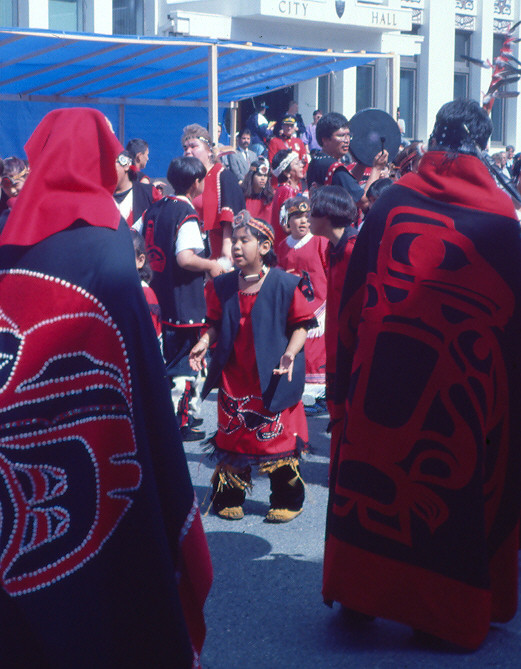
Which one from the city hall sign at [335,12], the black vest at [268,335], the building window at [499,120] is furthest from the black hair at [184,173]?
the building window at [499,120]

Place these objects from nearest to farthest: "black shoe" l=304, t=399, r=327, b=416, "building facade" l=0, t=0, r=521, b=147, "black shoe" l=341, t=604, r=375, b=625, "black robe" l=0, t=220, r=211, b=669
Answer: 1. "black robe" l=0, t=220, r=211, b=669
2. "black shoe" l=341, t=604, r=375, b=625
3. "black shoe" l=304, t=399, r=327, b=416
4. "building facade" l=0, t=0, r=521, b=147

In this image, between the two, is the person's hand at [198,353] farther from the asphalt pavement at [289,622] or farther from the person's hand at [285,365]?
the asphalt pavement at [289,622]

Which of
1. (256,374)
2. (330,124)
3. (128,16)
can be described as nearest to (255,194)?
(330,124)

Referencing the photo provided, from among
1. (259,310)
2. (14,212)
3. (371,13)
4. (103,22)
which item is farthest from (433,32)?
(14,212)

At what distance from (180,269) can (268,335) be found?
175 centimetres

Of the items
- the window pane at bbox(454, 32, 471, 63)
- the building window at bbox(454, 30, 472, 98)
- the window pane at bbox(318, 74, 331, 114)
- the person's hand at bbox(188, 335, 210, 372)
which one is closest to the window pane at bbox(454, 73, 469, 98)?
the building window at bbox(454, 30, 472, 98)

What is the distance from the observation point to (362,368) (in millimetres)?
3346

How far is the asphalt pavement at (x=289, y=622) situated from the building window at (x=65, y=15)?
1463 cm

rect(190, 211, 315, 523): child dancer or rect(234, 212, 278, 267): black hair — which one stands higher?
rect(234, 212, 278, 267): black hair

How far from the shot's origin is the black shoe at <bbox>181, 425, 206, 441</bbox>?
20.1ft

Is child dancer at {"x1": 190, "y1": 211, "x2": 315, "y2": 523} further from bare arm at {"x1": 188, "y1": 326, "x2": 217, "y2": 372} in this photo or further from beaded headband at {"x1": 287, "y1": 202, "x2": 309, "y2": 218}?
beaded headband at {"x1": 287, "y1": 202, "x2": 309, "y2": 218}

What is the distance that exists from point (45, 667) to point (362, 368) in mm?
1386

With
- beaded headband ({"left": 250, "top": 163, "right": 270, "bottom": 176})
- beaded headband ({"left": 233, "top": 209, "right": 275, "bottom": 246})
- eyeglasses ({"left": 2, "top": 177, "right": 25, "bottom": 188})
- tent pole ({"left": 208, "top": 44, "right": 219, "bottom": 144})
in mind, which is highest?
tent pole ({"left": 208, "top": 44, "right": 219, "bottom": 144})

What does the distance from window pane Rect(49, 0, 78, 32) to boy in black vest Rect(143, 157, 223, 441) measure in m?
12.4
